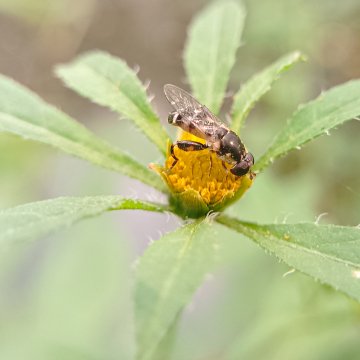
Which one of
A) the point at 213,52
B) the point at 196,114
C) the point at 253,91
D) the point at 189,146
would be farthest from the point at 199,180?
the point at 213,52

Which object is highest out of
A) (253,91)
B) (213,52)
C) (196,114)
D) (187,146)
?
(213,52)

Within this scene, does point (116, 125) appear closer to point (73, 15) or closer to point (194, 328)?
point (73, 15)

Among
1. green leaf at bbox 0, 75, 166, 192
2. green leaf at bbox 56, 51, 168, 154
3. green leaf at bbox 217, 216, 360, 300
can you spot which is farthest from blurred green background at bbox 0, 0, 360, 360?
green leaf at bbox 217, 216, 360, 300

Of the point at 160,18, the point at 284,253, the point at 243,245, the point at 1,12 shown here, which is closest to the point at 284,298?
the point at 243,245

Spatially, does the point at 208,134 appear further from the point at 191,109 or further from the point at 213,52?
the point at 213,52

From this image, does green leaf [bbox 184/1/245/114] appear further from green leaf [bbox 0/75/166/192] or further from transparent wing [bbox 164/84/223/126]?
green leaf [bbox 0/75/166/192]

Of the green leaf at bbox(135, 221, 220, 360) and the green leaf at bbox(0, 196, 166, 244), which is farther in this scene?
the green leaf at bbox(0, 196, 166, 244)
